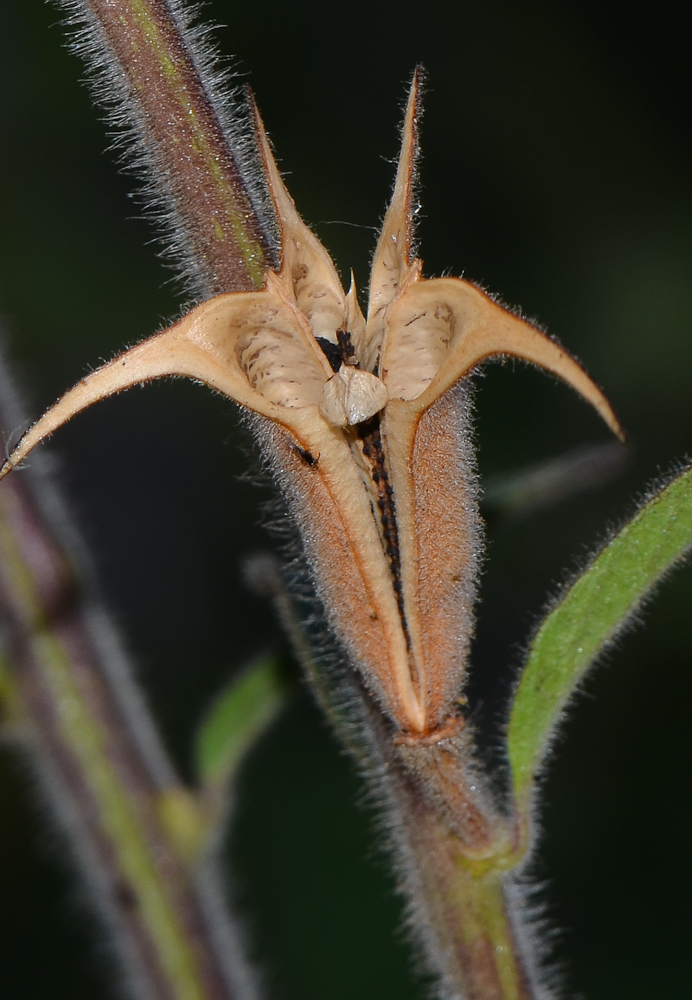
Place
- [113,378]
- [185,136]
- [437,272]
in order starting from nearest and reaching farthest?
[113,378], [185,136], [437,272]

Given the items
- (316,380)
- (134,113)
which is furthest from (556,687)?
(134,113)

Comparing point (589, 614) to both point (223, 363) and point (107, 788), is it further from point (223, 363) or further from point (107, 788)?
point (107, 788)

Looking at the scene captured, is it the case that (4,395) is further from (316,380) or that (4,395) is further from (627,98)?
(627,98)

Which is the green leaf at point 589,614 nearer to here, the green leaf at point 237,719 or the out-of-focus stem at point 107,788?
the green leaf at point 237,719

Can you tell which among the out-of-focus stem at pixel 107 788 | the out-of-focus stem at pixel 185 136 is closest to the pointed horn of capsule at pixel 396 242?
the out-of-focus stem at pixel 185 136

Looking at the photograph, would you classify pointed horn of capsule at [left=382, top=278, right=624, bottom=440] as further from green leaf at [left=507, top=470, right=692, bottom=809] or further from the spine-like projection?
green leaf at [left=507, top=470, right=692, bottom=809]

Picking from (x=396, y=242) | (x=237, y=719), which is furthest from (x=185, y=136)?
(x=237, y=719)
